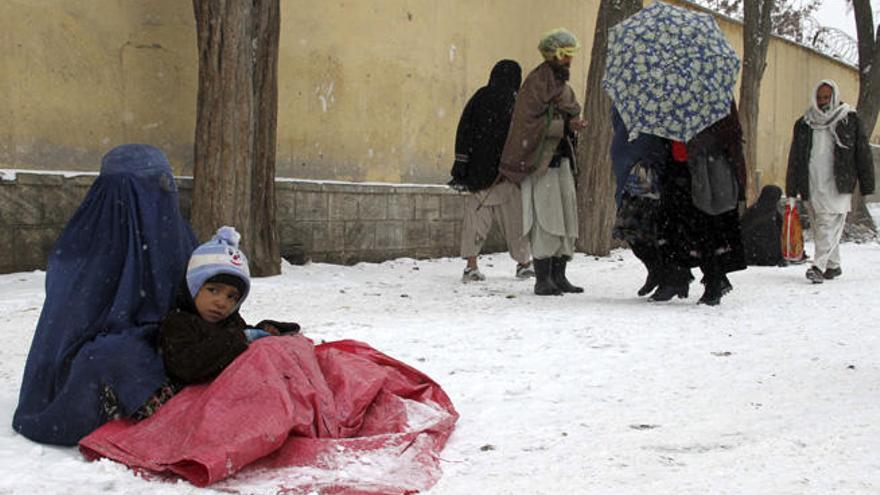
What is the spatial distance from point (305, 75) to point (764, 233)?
5.13m

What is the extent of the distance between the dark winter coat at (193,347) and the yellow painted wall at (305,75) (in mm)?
4668

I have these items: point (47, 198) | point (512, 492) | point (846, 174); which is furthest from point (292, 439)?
point (846, 174)

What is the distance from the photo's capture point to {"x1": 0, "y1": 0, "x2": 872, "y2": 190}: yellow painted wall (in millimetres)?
7180

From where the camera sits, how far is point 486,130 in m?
8.02

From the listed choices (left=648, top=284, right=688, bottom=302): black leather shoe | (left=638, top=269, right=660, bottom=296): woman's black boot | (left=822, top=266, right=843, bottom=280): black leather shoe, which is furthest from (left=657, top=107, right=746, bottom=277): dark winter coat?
(left=822, top=266, right=843, bottom=280): black leather shoe

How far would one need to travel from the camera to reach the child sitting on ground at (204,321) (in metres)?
2.99

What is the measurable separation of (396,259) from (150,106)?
3.16 metres

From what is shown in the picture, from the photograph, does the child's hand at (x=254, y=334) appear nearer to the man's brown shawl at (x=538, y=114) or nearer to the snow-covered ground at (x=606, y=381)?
the snow-covered ground at (x=606, y=381)

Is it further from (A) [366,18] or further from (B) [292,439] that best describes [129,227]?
(A) [366,18]

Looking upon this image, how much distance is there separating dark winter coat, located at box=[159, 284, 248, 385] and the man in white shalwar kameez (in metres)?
6.66

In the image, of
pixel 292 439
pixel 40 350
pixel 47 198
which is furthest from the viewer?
pixel 47 198

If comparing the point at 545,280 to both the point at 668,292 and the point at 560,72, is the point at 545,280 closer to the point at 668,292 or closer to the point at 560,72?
the point at 668,292

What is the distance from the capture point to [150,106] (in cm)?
784

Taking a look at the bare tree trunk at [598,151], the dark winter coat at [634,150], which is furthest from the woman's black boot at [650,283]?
the bare tree trunk at [598,151]
